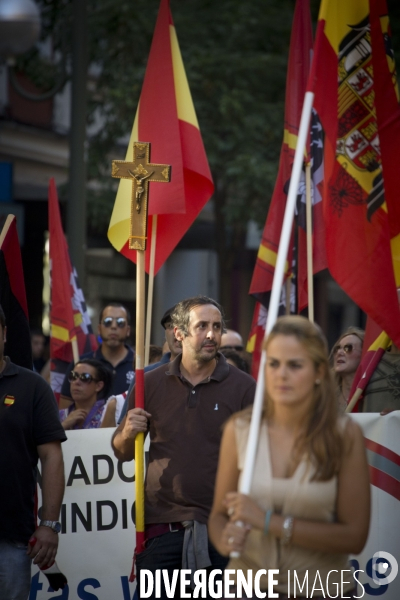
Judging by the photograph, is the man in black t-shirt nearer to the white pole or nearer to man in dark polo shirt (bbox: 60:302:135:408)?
the white pole

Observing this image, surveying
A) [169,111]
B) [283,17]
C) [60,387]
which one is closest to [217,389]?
[169,111]

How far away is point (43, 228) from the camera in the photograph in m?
18.3

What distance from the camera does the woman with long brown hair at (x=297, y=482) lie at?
3436 millimetres

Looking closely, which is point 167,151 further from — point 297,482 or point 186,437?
point 297,482

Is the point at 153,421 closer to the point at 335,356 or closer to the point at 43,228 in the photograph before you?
the point at 335,356

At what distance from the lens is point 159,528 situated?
498cm

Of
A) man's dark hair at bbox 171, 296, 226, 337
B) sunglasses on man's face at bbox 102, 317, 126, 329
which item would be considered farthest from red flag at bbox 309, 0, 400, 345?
sunglasses on man's face at bbox 102, 317, 126, 329

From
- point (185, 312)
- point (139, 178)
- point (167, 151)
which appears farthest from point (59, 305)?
point (185, 312)

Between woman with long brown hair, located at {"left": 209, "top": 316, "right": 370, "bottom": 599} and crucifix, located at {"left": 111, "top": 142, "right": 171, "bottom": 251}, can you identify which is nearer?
woman with long brown hair, located at {"left": 209, "top": 316, "right": 370, "bottom": 599}

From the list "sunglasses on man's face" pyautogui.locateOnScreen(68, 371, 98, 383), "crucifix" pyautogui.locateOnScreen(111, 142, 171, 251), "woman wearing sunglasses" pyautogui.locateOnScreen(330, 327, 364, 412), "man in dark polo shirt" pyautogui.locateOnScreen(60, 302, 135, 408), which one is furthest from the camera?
"man in dark polo shirt" pyautogui.locateOnScreen(60, 302, 135, 408)

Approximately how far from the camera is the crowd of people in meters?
3.48

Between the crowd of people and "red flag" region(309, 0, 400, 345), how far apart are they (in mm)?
875

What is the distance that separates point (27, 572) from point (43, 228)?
1367 centimetres

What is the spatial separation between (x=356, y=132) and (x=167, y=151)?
123cm
